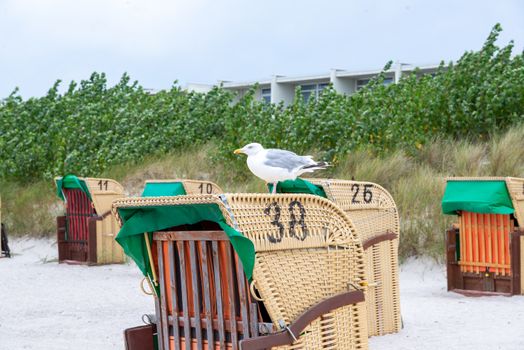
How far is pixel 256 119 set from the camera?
59.7ft

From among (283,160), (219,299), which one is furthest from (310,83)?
(219,299)

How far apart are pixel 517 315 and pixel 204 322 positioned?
4525mm

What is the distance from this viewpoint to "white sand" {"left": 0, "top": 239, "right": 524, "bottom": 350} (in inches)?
269

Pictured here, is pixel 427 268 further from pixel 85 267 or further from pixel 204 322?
pixel 204 322

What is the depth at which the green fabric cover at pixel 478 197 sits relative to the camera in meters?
8.74

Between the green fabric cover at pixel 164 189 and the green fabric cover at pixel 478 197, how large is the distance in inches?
131

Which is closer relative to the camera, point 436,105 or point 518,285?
point 518,285

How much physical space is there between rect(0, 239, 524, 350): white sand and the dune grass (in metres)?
0.67

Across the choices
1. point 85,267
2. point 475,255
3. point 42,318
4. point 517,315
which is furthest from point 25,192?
point 517,315

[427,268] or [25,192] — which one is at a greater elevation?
[25,192]

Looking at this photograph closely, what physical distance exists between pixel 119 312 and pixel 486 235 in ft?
13.2

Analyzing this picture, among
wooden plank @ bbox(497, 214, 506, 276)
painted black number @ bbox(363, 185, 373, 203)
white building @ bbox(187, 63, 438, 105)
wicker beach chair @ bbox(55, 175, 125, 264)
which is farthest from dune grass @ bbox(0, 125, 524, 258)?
white building @ bbox(187, 63, 438, 105)

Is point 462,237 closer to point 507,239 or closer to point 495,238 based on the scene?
point 495,238

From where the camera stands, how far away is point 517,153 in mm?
13727
